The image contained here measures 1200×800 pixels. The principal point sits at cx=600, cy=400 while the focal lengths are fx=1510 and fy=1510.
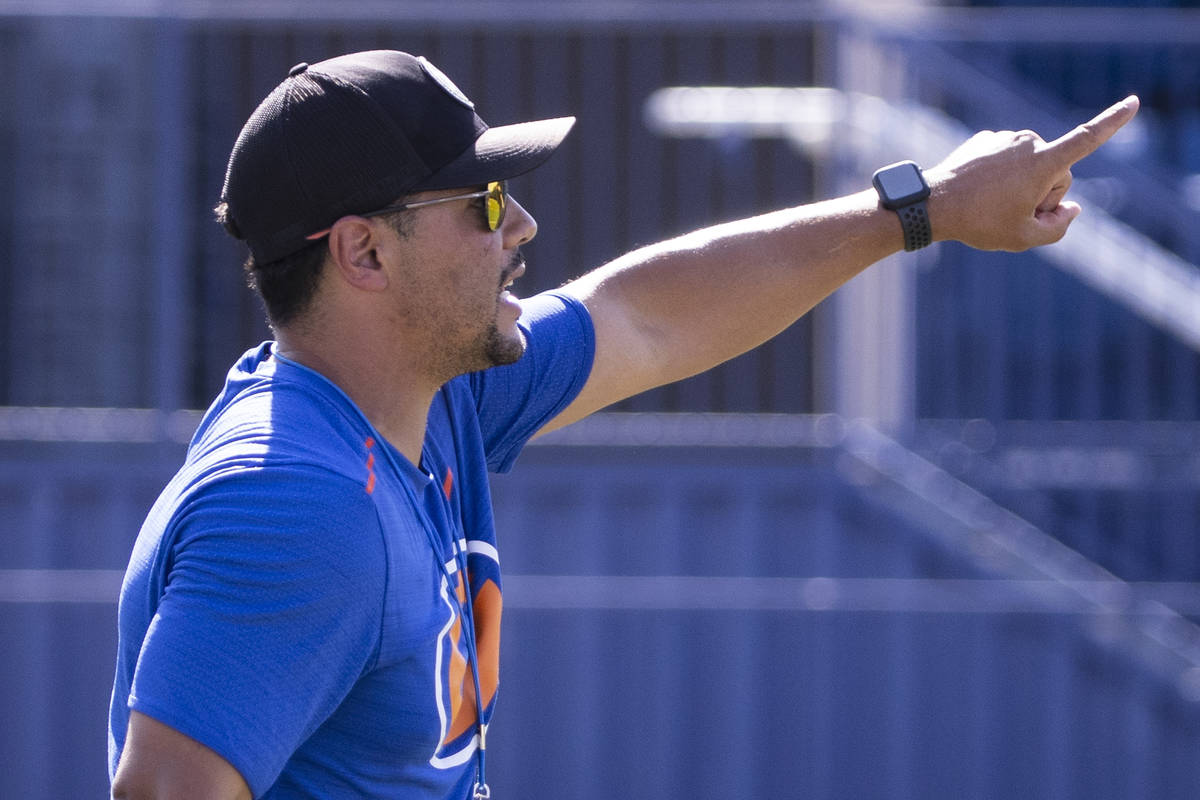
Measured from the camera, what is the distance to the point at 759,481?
534 cm

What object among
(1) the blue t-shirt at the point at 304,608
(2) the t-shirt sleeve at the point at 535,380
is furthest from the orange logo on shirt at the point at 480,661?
(2) the t-shirt sleeve at the point at 535,380

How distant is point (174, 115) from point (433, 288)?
3.56 metres

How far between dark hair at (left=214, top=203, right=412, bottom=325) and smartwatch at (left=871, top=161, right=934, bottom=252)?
911 millimetres

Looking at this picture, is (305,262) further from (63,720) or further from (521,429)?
(63,720)

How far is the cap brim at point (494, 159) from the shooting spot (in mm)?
2023

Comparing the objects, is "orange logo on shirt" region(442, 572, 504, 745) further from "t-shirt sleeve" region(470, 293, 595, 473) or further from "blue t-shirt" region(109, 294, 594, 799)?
"t-shirt sleeve" region(470, 293, 595, 473)

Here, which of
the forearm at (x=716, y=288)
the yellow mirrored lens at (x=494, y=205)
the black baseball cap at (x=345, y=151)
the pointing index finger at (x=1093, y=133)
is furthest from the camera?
the forearm at (x=716, y=288)

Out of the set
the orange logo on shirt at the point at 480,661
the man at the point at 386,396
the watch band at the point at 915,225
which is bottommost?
the orange logo on shirt at the point at 480,661

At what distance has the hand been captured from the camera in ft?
7.96

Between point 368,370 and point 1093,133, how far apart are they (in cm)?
121

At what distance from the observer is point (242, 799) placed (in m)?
1.67

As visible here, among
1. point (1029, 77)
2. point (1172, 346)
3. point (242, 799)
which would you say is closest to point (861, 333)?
point (1172, 346)

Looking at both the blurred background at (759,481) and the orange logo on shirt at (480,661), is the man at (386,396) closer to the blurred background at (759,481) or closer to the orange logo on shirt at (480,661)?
the orange logo on shirt at (480,661)

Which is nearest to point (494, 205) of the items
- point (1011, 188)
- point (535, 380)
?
point (535, 380)
